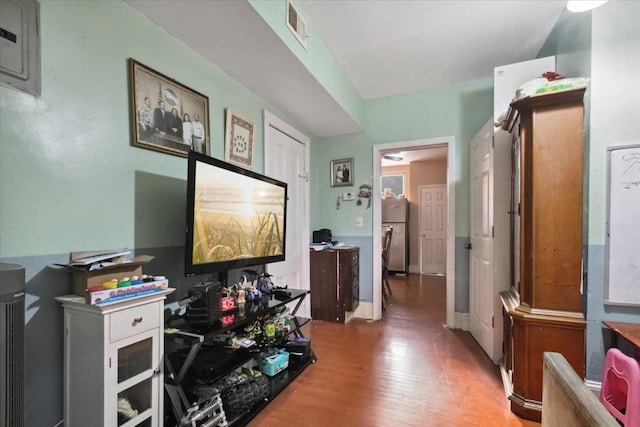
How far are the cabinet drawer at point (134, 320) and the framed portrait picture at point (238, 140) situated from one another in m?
1.21

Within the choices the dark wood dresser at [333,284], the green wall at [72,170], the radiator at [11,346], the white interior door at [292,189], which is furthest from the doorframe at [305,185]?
the radiator at [11,346]

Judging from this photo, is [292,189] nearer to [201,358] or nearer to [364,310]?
[364,310]

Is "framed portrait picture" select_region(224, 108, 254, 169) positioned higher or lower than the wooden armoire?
higher

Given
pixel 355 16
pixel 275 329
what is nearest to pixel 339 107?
pixel 355 16

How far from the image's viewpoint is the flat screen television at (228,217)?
146 cm

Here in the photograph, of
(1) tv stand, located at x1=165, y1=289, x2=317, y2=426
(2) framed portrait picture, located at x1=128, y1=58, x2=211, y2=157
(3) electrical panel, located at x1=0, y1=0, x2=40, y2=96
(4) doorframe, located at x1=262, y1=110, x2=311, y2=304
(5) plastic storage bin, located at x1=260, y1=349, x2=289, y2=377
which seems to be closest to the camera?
(3) electrical panel, located at x1=0, y1=0, x2=40, y2=96

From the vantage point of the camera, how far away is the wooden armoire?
5.09ft

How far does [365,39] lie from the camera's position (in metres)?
2.32

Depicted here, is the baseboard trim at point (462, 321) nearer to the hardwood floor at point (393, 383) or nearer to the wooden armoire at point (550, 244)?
the hardwood floor at point (393, 383)

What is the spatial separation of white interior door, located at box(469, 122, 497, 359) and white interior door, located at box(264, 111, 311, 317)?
182 centimetres

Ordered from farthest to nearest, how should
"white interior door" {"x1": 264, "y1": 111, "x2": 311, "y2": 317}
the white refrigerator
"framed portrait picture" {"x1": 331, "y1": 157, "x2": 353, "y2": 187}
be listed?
the white refrigerator
"framed portrait picture" {"x1": 331, "y1": 157, "x2": 353, "y2": 187}
"white interior door" {"x1": 264, "y1": 111, "x2": 311, "y2": 317}

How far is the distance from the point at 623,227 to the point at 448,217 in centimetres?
156

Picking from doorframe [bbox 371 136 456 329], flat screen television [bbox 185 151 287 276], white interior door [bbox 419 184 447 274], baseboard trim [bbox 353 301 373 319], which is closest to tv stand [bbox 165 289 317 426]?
flat screen television [bbox 185 151 287 276]

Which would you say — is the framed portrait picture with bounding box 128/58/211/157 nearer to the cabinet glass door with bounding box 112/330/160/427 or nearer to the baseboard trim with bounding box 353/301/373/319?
the cabinet glass door with bounding box 112/330/160/427
